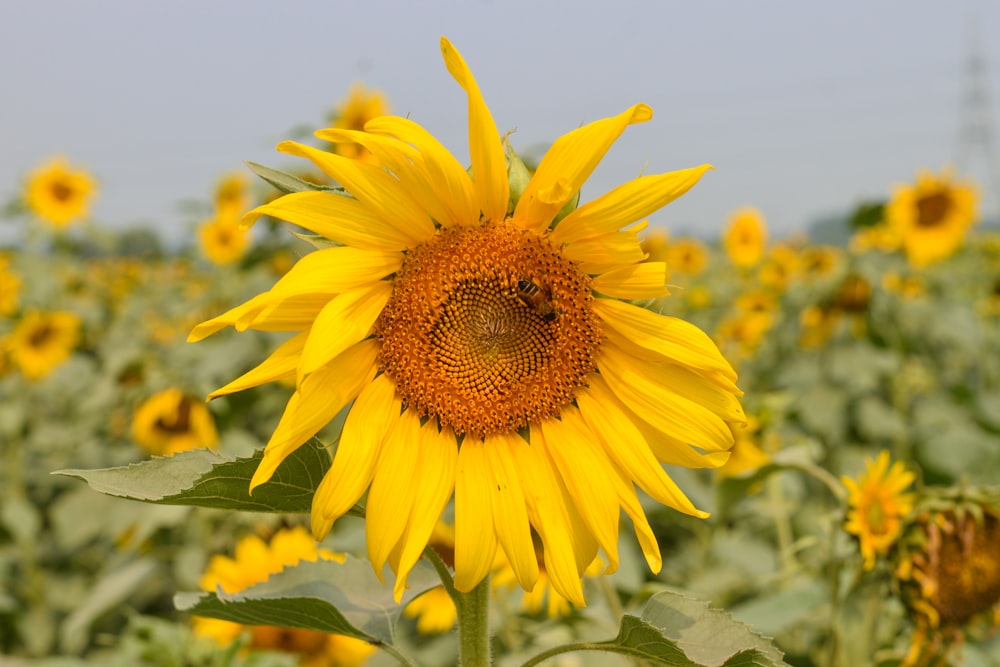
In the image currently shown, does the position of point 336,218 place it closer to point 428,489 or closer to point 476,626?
point 428,489

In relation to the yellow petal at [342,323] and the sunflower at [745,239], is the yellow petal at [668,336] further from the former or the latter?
the sunflower at [745,239]

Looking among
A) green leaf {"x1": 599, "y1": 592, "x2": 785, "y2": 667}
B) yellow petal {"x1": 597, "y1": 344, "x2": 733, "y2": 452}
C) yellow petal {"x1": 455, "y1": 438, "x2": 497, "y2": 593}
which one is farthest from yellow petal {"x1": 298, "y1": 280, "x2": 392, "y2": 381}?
green leaf {"x1": 599, "y1": 592, "x2": 785, "y2": 667}

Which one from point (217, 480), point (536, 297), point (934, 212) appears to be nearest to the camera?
point (217, 480)

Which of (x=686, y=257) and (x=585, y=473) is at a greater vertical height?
(x=585, y=473)

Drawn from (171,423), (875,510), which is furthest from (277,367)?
(171,423)

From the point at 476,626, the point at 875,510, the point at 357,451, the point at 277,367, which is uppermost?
the point at 277,367

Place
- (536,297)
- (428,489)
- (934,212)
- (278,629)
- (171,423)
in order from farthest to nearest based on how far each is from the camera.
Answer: (934,212) → (171,423) → (278,629) → (536,297) → (428,489)

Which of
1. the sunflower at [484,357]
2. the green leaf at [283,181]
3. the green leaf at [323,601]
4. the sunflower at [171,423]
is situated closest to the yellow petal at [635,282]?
the sunflower at [484,357]
